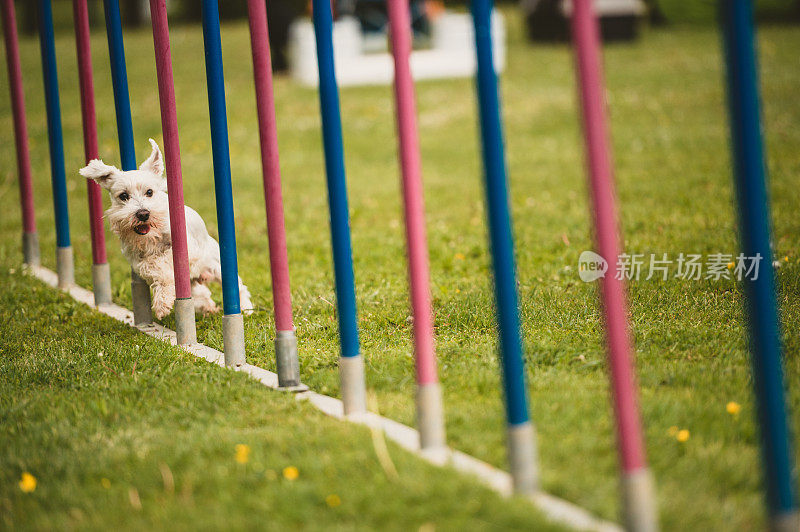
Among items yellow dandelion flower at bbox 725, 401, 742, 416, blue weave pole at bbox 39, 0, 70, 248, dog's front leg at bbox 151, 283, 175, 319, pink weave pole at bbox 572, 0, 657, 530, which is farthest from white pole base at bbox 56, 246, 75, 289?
pink weave pole at bbox 572, 0, 657, 530

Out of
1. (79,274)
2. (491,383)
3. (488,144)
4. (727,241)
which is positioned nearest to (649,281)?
(727,241)

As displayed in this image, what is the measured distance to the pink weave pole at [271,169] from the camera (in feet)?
13.4

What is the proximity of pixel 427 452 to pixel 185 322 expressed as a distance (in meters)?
2.09

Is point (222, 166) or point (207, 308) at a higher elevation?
point (222, 166)

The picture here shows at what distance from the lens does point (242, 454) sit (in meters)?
3.35

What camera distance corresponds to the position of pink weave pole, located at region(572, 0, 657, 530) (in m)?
2.57

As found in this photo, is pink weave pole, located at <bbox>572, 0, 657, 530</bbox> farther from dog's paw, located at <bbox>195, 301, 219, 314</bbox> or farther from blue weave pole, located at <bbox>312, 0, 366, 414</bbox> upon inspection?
dog's paw, located at <bbox>195, 301, 219, 314</bbox>

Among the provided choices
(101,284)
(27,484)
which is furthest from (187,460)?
(101,284)

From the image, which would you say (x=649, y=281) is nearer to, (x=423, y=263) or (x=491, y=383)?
(x=491, y=383)

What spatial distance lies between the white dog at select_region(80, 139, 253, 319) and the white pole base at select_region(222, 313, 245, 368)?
0.77 metres

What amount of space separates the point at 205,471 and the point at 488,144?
60.1 inches

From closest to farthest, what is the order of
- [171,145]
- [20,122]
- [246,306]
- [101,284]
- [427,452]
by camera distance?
[427,452] → [171,145] → [246,306] → [101,284] → [20,122]

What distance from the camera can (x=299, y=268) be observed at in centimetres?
664

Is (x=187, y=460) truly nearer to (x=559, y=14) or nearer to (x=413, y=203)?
(x=413, y=203)
